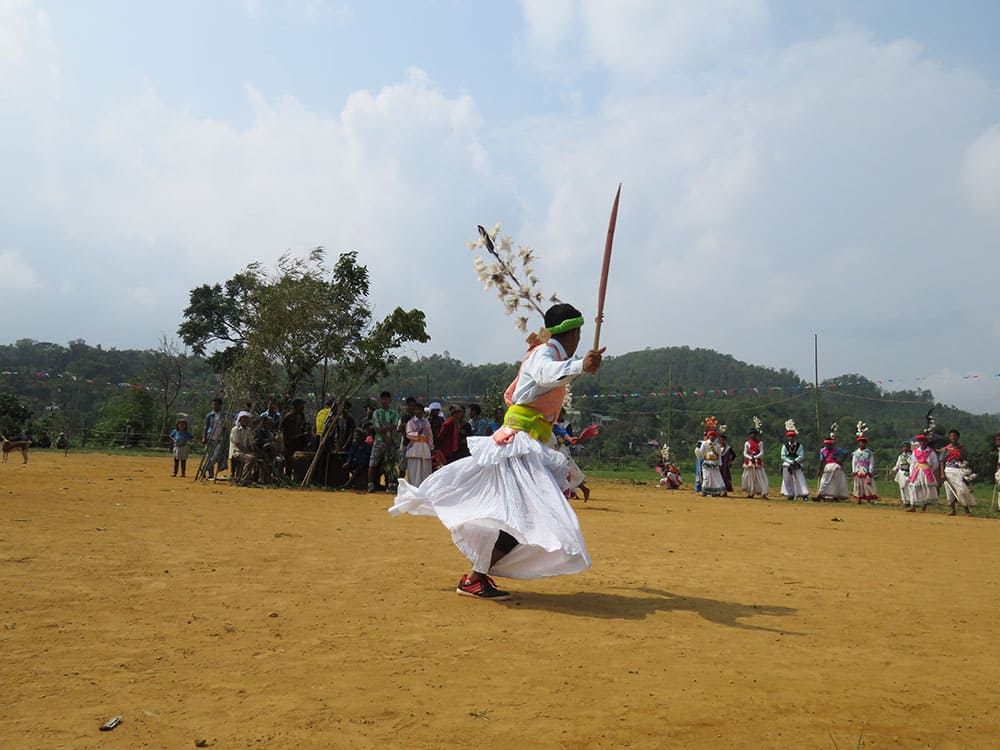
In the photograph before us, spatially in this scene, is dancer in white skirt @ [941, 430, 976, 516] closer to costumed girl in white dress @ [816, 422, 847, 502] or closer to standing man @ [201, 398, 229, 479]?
costumed girl in white dress @ [816, 422, 847, 502]

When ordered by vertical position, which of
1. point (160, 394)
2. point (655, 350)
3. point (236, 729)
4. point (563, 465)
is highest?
point (655, 350)

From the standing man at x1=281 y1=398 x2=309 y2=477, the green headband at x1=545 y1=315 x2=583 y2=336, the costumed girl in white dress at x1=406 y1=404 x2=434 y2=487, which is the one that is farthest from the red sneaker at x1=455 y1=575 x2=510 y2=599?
the standing man at x1=281 y1=398 x2=309 y2=477

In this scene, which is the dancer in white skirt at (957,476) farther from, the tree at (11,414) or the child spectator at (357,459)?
the tree at (11,414)

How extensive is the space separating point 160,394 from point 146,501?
1295 inches

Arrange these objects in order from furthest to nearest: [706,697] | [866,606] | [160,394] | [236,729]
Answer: [160,394], [866,606], [706,697], [236,729]

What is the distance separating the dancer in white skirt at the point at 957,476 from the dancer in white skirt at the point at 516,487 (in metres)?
12.6

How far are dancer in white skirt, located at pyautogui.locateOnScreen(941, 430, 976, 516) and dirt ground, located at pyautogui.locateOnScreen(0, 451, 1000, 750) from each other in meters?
7.89

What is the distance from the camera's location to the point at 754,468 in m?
20.8

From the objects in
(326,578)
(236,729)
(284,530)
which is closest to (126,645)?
(236,729)

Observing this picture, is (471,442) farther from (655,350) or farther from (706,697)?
(655,350)

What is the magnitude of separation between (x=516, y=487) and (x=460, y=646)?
4.87 feet

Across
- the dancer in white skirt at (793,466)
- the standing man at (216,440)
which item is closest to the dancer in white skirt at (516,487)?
the standing man at (216,440)

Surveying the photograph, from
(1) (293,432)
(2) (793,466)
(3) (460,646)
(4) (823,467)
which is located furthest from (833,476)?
(3) (460,646)

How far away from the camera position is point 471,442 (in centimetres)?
592
